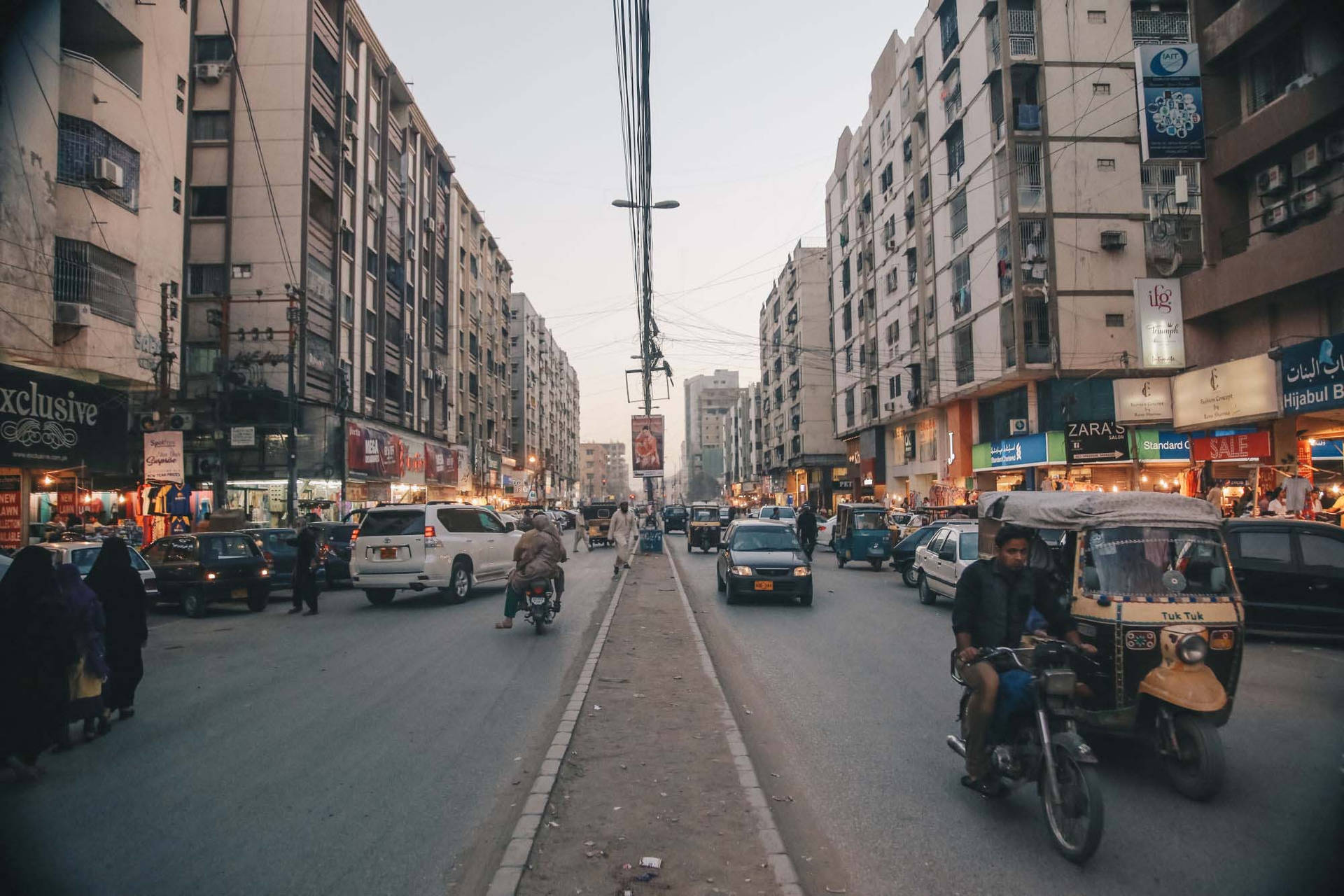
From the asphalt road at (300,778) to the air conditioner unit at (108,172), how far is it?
1559cm

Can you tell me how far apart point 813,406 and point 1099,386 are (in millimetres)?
41042

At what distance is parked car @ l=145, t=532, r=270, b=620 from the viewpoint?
15.6m

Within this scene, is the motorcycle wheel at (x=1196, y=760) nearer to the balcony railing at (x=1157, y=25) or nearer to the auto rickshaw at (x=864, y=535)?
the auto rickshaw at (x=864, y=535)

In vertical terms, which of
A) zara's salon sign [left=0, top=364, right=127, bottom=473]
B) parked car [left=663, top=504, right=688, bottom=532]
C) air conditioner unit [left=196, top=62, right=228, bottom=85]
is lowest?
parked car [left=663, top=504, right=688, bottom=532]

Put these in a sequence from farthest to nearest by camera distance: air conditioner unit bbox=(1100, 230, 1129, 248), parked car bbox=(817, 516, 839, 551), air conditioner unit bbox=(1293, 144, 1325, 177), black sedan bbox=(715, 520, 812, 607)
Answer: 1. parked car bbox=(817, 516, 839, 551)
2. air conditioner unit bbox=(1100, 230, 1129, 248)
3. air conditioner unit bbox=(1293, 144, 1325, 177)
4. black sedan bbox=(715, 520, 812, 607)

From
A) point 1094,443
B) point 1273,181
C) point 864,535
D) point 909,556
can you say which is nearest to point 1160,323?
point 1094,443

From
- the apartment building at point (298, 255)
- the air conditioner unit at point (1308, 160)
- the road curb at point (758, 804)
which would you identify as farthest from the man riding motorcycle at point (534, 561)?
the air conditioner unit at point (1308, 160)

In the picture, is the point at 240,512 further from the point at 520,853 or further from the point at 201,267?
the point at 520,853

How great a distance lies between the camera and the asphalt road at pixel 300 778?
4.25 metres

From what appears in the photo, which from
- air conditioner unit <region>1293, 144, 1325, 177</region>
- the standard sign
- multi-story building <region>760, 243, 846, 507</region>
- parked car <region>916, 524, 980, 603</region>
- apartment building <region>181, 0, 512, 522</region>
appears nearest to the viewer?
parked car <region>916, 524, 980, 603</region>

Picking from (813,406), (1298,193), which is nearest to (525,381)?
(813,406)

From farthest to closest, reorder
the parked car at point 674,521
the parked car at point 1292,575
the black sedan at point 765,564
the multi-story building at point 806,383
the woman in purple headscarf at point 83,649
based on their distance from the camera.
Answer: the multi-story building at point 806,383 < the parked car at point 674,521 < the black sedan at point 765,564 < the parked car at point 1292,575 < the woman in purple headscarf at point 83,649

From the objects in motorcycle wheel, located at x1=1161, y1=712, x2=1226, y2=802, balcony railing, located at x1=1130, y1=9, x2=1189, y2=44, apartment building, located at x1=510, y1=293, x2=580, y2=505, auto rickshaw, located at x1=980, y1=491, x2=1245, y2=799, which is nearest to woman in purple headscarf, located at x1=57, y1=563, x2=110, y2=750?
auto rickshaw, located at x1=980, y1=491, x2=1245, y2=799

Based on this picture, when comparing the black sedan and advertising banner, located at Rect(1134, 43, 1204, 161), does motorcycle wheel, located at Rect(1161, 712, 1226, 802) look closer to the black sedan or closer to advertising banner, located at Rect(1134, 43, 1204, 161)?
the black sedan
